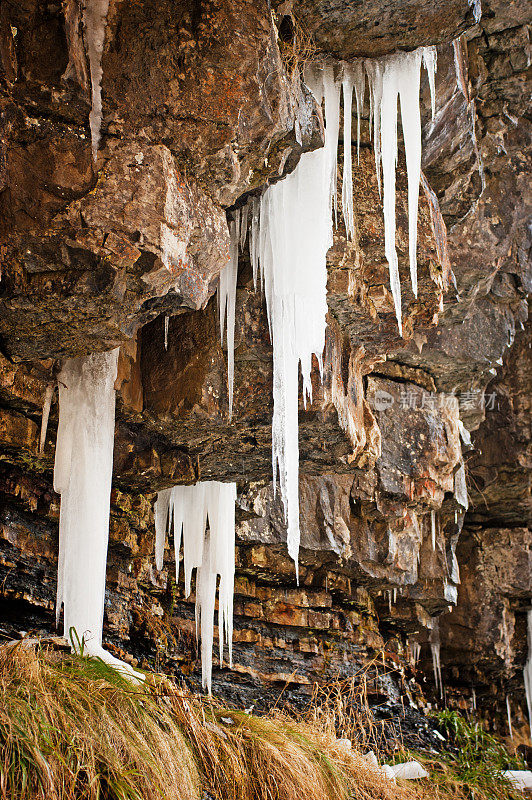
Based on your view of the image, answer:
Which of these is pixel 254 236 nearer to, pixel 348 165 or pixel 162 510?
pixel 348 165

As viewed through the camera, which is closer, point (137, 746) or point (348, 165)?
point (137, 746)

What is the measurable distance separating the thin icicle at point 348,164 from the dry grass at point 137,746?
3.06 meters

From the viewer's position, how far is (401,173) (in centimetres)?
530

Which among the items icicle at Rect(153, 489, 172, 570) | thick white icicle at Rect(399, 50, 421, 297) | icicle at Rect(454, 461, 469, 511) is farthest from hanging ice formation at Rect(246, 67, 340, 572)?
icicle at Rect(454, 461, 469, 511)

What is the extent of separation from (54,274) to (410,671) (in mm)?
8747

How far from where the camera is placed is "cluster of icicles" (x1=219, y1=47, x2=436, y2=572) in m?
4.51

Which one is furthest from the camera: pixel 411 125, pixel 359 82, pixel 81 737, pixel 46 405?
pixel 46 405

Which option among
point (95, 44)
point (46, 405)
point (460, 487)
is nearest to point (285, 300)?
point (46, 405)

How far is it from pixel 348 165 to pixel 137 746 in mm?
3453

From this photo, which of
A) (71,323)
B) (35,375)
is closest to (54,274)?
(71,323)

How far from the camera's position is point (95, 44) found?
3.30 m

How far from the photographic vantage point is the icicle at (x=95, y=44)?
326 cm

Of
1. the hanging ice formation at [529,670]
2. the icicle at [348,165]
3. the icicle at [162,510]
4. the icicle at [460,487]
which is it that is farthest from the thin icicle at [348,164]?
the hanging ice formation at [529,670]

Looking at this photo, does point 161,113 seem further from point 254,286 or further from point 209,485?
point 209,485
